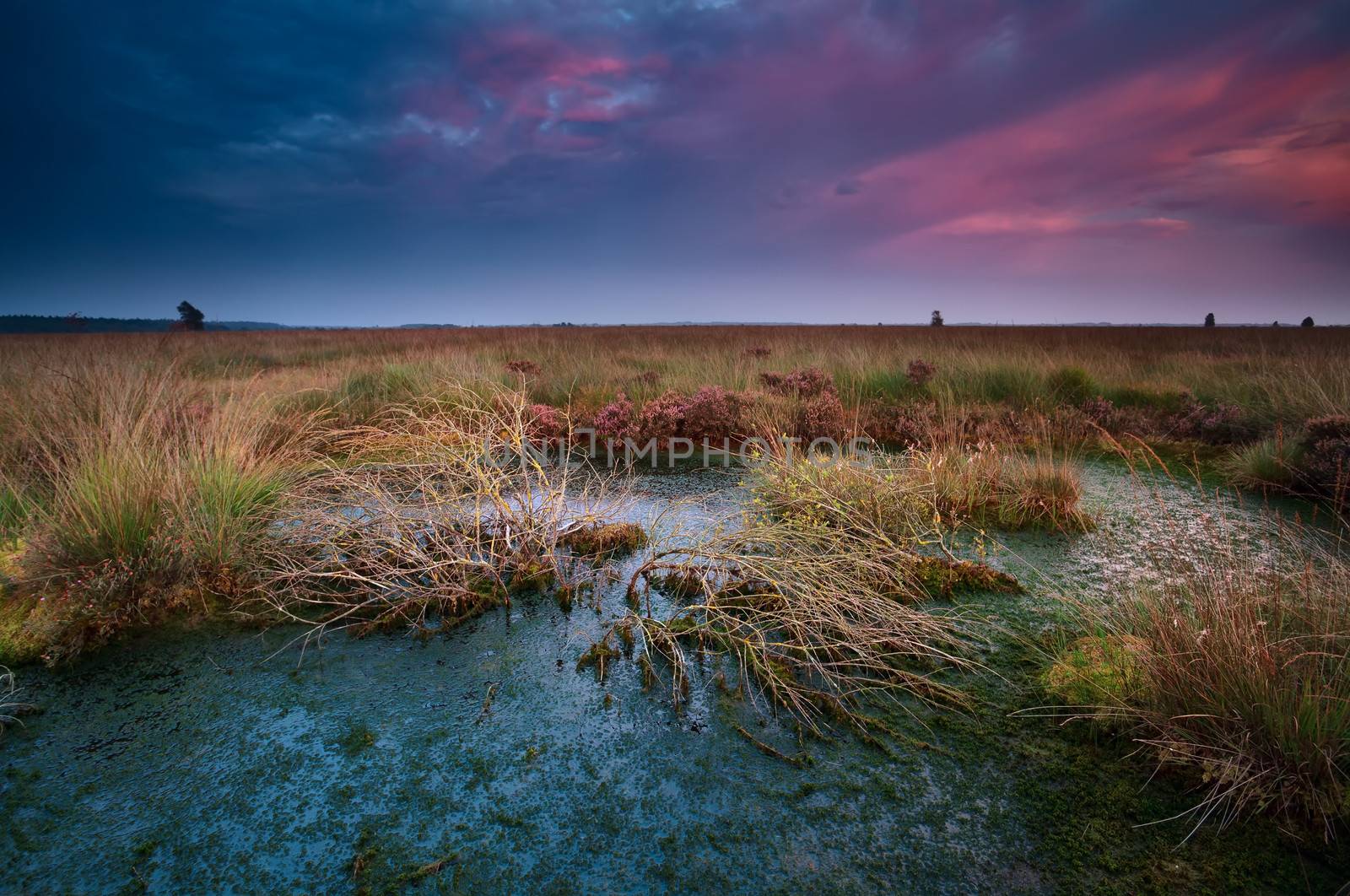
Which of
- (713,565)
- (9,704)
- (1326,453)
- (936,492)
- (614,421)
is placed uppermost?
(614,421)

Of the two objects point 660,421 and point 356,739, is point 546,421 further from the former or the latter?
point 356,739

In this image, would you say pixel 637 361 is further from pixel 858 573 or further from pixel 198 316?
pixel 198 316

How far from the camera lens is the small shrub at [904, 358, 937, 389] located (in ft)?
35.0

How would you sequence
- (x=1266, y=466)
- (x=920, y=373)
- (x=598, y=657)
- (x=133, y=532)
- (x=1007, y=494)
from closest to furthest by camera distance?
1. (x=598, y=657)
2. (x=133, y=532)
3. (x=1007, y=494)
4. (x=1266, y=466)
5. (x=920, y=373)

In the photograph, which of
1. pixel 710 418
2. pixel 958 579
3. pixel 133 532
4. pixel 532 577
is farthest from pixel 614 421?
pixel 133 532

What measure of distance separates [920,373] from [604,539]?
7.99 m

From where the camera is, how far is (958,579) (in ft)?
13.4

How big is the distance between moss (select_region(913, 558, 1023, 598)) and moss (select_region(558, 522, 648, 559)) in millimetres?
1965

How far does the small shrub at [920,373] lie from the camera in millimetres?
10672

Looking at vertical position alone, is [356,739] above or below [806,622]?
below

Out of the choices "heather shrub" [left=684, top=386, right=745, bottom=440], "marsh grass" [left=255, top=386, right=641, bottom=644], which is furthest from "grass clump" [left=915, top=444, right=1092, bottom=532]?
"heather shrub" [left=684, top=386, right=745, bottom=440]

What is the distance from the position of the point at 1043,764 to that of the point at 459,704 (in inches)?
98.9

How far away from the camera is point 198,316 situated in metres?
40.0

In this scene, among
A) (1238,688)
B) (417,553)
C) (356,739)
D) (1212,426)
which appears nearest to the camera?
(1238,688)
